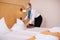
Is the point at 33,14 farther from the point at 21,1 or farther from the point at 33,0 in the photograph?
the point at 21,1

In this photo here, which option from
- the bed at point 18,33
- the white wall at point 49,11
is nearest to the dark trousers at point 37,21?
the white wall at point 49,11

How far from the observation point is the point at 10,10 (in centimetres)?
434

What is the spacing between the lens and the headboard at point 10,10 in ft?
13.1

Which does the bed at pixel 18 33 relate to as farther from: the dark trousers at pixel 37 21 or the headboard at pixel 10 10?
the headboard at pixel 10 10

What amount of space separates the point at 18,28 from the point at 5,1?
5.11ft

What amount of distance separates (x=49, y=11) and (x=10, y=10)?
54.0 inches

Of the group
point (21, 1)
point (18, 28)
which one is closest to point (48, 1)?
point (21, 1)

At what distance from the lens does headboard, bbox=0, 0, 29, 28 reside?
3988 millimetres

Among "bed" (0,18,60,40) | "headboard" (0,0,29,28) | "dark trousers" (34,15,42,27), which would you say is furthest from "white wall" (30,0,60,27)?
"bed" (0,18,60,40)

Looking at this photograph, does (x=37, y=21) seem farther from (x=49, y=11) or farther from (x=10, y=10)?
(x=10, y=10)

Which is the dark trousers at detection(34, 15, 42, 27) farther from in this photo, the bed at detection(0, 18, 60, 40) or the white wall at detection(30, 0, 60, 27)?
the bed at detection(0, 18, 60, 40)

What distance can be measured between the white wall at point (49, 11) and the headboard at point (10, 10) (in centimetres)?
84

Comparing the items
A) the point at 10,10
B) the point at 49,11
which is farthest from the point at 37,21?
the point at 10,10

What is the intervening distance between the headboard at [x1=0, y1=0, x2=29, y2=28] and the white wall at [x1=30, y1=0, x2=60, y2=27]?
838 millimetres
